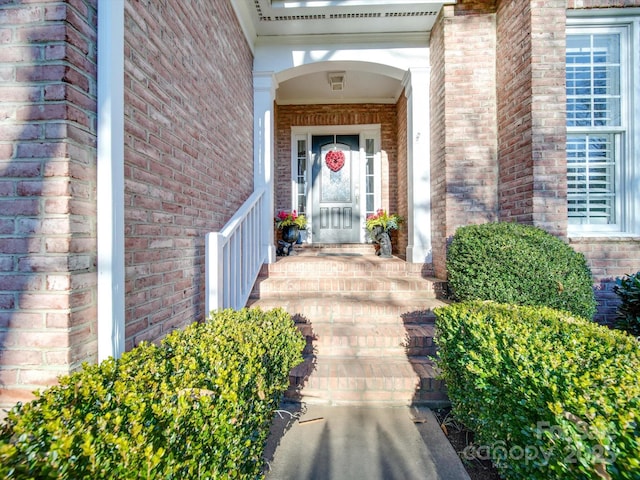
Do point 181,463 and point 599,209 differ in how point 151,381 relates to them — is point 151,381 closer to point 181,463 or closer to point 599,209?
point 181,463

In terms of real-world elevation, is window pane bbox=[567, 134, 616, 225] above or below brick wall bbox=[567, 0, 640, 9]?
below

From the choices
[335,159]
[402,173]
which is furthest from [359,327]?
[335,159]

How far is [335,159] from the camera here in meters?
5.86

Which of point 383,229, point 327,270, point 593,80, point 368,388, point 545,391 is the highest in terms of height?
point 593,80

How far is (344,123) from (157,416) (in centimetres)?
561

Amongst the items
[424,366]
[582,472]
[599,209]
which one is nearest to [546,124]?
[599,209]

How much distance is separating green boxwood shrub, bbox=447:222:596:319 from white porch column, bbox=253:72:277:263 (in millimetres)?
2343

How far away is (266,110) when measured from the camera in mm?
3965

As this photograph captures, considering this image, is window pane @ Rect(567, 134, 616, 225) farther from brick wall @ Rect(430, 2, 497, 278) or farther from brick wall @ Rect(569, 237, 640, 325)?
brick wall @ Rect(430, 2, 497, 278)

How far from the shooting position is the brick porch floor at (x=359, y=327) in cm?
219

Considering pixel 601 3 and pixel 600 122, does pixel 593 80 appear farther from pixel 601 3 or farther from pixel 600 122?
pixel 601 3

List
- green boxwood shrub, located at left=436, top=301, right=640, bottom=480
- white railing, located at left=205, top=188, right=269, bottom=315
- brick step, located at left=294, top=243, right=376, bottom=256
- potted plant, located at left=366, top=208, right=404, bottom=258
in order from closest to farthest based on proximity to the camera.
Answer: green boxwood shrub, located at left=436, top=301, right=640, bottom=480 < white railing, located at left=205, top=188, right=269, bottom=315 < potted plant, located at left=366, top=208, right=404, bottom=258 < brick step, located at left=294, top=243, right=376, bottom=256

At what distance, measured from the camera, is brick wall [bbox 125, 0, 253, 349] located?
1.60 meters

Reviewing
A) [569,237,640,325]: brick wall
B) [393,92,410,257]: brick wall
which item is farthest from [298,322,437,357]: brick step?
[393,92,410,257]: brick wall
